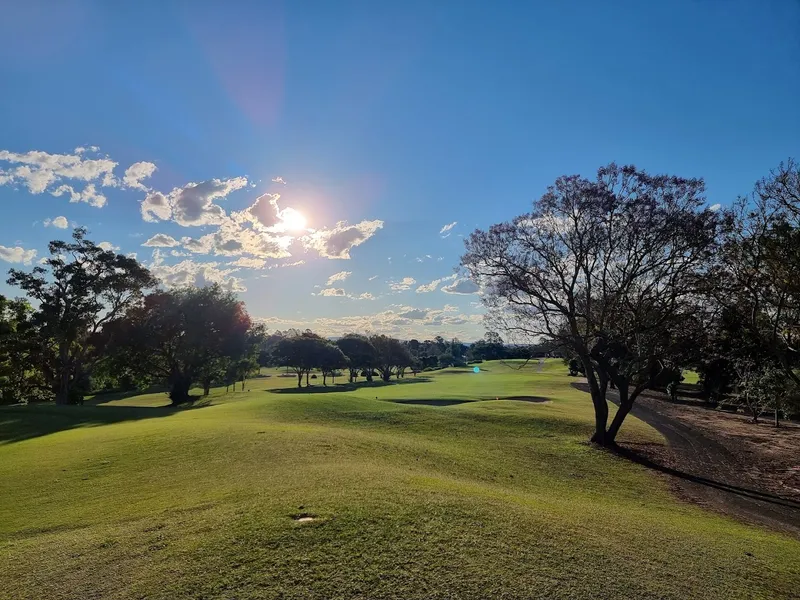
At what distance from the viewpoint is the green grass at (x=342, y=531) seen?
6051 mm

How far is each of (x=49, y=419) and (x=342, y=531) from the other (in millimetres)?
29092

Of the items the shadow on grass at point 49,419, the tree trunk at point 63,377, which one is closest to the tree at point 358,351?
the tree trunk at point 63,377

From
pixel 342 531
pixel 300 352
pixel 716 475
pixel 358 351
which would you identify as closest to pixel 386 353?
pixel 358 351

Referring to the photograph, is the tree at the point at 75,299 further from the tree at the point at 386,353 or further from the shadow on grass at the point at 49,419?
the tree at the point at 386,353

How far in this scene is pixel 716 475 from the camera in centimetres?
1920

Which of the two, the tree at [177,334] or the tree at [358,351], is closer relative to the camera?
the tree at [177,334]

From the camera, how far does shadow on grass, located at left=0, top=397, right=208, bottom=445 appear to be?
906 inches

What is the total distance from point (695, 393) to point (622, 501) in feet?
183

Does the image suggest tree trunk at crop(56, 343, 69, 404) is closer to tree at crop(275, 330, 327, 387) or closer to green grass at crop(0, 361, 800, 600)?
green grass at crop(0, 361, 800, 600)

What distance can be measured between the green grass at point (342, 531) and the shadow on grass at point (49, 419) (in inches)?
299

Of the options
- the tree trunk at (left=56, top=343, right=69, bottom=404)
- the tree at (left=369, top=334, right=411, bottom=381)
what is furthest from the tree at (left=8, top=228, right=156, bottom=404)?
the tree at (left=369, top=334, right=411, bottom=381)

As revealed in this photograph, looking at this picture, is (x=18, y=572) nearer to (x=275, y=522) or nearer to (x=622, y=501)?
(x=275, y=522)

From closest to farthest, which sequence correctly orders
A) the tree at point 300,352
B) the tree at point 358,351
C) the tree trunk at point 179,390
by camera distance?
the tree trunk at point 179,390
the tree at point 300,352
the tree at point 358,351

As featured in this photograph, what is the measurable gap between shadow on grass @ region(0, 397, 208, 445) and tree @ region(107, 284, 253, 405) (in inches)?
454
